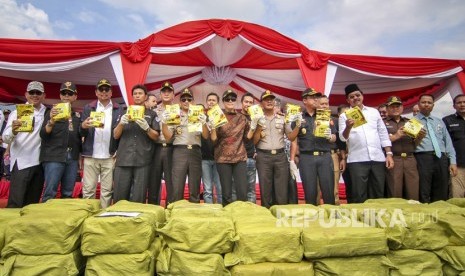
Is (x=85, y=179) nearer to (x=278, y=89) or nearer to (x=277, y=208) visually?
(x=277, y=208)

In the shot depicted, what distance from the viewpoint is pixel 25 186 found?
308 centimetres

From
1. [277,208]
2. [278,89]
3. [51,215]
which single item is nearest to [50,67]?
[51,215]

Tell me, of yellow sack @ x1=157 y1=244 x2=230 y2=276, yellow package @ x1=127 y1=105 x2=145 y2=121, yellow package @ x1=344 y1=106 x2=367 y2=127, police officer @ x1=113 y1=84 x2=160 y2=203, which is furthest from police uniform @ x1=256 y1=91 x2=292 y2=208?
yellow sack @ x1=157 y1=244 x2=230 y2=276

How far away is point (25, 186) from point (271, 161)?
2742mm

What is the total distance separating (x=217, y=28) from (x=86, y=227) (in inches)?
155

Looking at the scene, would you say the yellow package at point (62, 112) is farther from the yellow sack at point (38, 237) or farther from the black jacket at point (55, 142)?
the yellow sack at point (38, 237)

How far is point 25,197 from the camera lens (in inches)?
121

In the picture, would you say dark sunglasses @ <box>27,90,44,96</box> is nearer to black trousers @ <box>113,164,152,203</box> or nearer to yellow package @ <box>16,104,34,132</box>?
yellow package @ <box>16,104,34,132</box>

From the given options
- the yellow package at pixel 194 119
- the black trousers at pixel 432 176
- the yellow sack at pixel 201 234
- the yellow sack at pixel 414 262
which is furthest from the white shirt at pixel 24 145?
the black trousers at pixel 432 176

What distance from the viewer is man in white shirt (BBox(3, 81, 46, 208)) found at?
3023mm

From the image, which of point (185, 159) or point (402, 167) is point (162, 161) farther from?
point (402, 167)

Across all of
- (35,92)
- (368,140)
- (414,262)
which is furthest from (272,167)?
(35,92)

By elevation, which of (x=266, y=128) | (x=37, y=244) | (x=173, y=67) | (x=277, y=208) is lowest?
(x=37, y=244)

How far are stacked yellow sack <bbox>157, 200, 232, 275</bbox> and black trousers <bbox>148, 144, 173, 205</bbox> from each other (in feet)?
5.18
